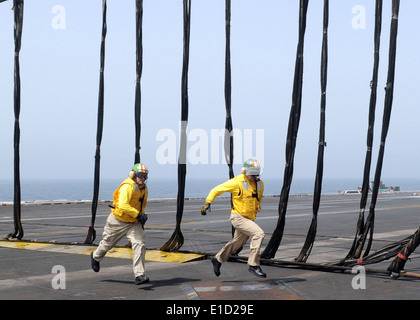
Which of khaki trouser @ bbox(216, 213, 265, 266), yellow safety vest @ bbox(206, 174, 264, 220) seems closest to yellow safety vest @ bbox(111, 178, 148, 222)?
yellow safety vest @ bbox(206, 174, 264, 220)

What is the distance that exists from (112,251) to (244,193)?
5.21m

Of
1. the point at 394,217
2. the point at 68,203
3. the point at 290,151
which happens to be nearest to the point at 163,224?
the point at 394,217

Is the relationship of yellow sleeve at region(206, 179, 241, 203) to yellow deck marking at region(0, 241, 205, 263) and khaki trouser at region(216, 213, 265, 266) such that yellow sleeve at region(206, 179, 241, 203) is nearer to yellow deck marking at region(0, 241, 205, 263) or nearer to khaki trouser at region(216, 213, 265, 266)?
khaki trouser at region(216, 213, 265, 266)

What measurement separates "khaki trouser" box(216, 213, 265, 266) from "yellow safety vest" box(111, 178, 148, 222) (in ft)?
5.38

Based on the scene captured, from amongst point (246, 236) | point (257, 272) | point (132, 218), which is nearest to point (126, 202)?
point (132, 218)

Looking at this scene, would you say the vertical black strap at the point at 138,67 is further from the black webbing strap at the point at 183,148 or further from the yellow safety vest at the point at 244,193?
the yellow safety vest at the point at 244,193

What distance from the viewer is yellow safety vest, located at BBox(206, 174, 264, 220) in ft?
37.0

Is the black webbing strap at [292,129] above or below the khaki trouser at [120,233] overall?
above

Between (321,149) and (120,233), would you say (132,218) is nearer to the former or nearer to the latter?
(120,233)

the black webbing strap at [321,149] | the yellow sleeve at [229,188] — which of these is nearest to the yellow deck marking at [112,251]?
the black webbing strap at [321,149]

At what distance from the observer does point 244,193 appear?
1132 cm

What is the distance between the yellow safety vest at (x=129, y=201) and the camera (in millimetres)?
10922

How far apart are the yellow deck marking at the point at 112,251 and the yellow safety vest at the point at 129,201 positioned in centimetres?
276
